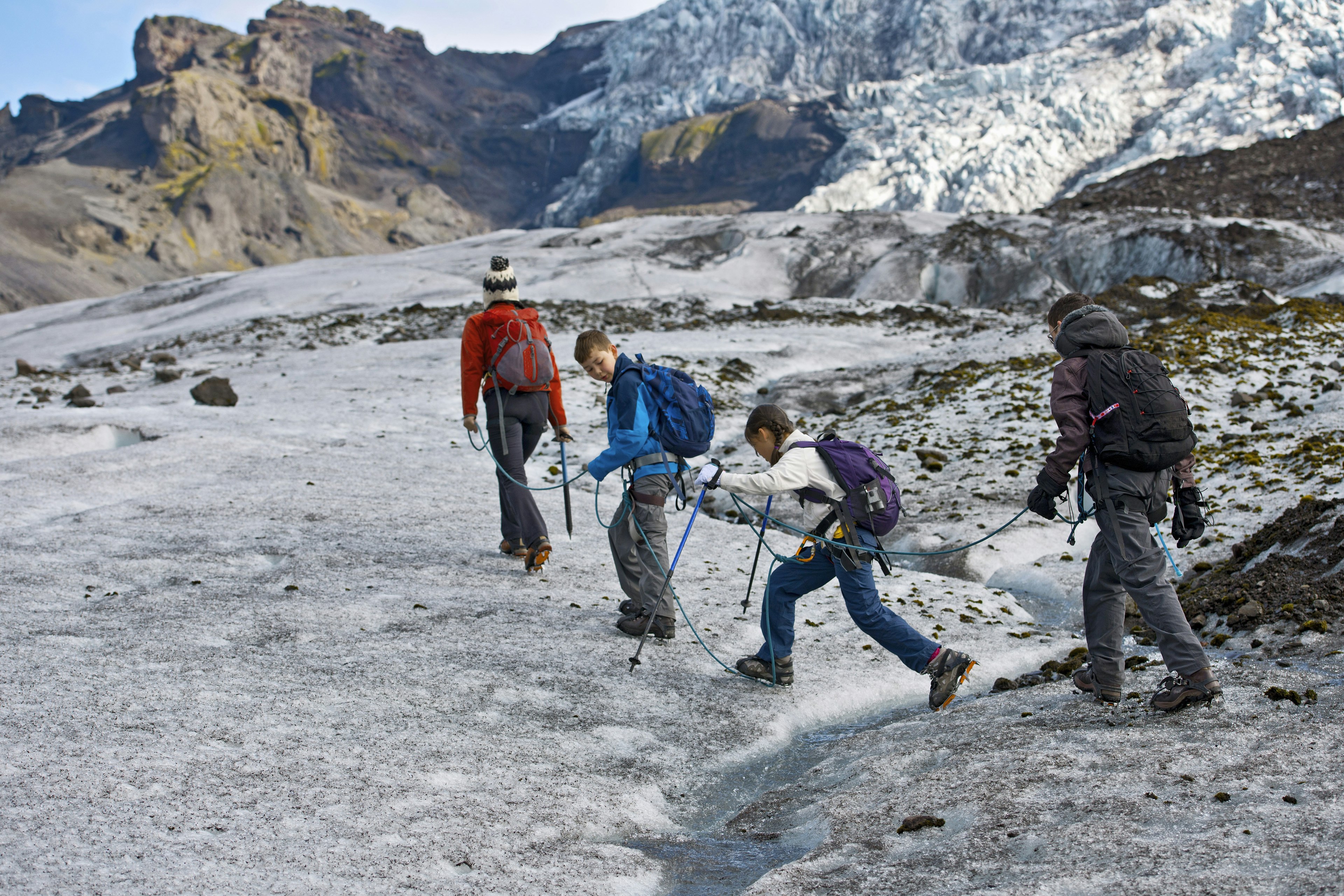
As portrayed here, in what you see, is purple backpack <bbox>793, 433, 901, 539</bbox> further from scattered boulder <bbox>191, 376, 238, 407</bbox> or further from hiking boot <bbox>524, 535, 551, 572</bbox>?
scattered boulder <bbox>191, 376, 238, 407</bbox>

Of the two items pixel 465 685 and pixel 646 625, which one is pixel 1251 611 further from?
pixel 465 685

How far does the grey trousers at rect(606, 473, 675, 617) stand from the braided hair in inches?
49.7

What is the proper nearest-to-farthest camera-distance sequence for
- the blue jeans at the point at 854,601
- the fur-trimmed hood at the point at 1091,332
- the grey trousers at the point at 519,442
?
the fur-trimmed hood at the point at 1091,332 → the blue jeans at the point at 854,601 → the grey trousers at the point at 519,442

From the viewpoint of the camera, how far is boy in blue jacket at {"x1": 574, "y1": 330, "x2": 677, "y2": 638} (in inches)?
269

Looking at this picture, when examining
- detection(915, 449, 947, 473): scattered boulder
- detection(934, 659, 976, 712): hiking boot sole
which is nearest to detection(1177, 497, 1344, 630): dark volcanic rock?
detection(934, 659, 976, 712): hiking boot sole

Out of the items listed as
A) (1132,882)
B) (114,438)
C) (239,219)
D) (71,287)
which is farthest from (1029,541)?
(239,219)

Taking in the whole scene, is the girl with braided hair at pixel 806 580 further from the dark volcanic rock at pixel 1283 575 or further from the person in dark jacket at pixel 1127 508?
the dark volcanic rock at pixel 1283 575

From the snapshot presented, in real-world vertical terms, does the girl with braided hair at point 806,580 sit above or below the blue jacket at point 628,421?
below

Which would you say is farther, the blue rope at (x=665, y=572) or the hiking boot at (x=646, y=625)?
the hiking boot at (x=646, y=625)

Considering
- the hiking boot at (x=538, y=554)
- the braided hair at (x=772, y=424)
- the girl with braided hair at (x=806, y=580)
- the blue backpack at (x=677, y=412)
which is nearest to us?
the girl with braided hair at (x=806, y=580)

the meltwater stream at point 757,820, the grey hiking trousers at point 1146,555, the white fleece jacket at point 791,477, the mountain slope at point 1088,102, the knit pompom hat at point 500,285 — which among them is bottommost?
the meltwater stream at point 757,820

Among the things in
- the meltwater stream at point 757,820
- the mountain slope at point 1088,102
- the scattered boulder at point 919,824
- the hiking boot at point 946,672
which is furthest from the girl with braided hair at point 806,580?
the mountain slope at point 1088,102

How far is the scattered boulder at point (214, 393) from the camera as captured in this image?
16.1 metres

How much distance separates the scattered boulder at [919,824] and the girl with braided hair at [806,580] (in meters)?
1.77
